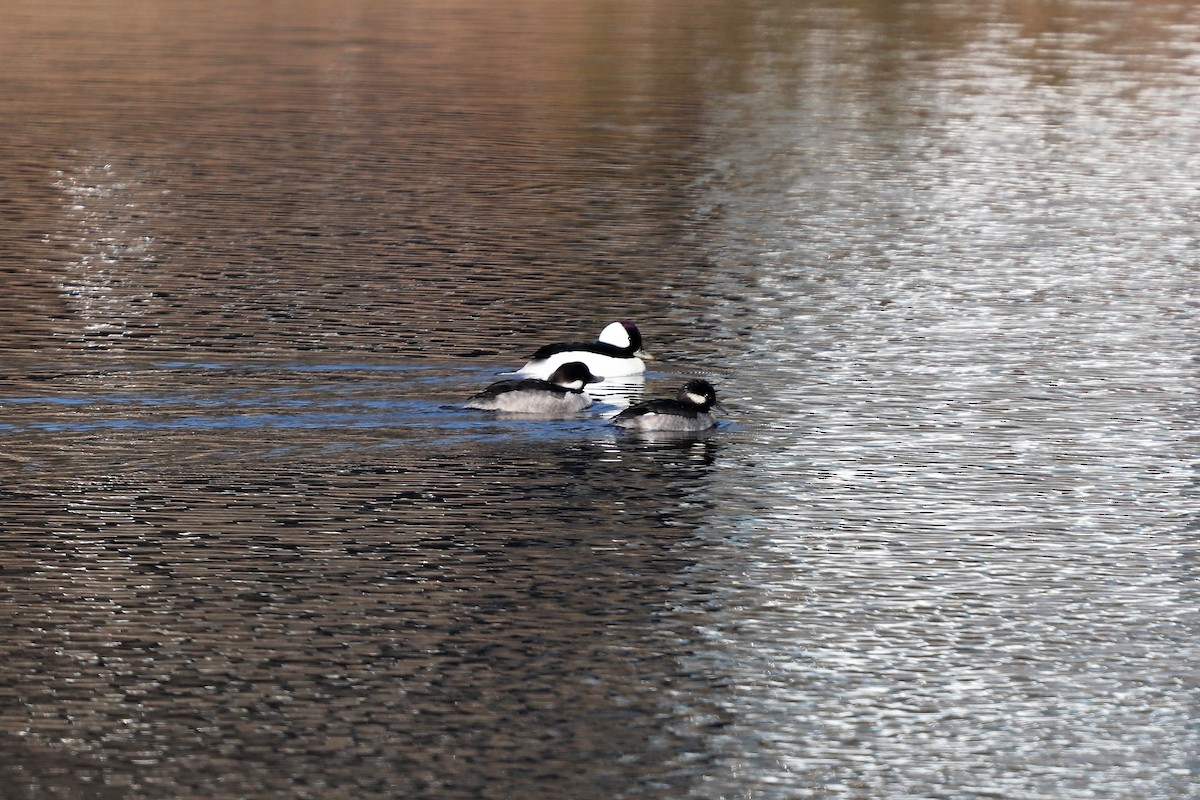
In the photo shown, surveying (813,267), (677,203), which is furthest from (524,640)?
(677,203)

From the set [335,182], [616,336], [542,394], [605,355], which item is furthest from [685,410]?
[335,182]

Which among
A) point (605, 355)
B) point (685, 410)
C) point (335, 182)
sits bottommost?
point (335, 182)

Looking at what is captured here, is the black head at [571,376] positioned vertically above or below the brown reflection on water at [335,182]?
above

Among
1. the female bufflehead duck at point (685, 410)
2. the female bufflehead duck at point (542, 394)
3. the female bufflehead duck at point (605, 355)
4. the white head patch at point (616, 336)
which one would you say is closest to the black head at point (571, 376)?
the female bufflehead duck at point (542, 394)

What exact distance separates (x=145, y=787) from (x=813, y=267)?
18634 mm

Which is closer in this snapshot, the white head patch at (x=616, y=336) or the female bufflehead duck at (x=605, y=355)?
the female bufflehead duck at (x=605, y=355)

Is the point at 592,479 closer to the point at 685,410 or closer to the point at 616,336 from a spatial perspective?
the point at 685,410

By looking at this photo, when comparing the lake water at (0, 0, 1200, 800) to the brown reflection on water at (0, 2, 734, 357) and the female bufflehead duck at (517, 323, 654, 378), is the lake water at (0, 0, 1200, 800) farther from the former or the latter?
the female bufflehead duck at (517, 323, 654, 378)

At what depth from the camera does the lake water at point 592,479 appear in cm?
1149

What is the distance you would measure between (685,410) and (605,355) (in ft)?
7.47

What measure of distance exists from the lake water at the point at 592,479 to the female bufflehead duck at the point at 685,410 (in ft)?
0.69

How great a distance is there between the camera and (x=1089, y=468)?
17.5 metres

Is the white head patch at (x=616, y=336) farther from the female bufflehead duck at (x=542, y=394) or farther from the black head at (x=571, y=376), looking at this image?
the black head at (x=571, y=376)

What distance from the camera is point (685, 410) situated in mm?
18641
